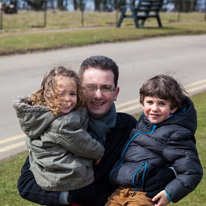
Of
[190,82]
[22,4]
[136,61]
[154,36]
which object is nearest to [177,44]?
[154,36]

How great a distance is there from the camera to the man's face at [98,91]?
287cm

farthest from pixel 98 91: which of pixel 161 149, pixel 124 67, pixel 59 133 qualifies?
pixel 124 67

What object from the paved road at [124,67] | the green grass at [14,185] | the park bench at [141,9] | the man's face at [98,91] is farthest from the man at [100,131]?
the park bench at [141,9]

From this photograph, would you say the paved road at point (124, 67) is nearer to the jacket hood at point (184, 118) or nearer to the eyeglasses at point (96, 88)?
the eyeglasses at point (96, 88)

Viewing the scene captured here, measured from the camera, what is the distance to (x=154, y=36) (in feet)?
70.0

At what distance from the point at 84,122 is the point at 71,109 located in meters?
0.11

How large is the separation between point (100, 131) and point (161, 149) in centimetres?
37

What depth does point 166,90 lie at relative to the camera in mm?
2758

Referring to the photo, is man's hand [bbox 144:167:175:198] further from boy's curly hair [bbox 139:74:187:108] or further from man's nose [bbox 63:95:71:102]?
man's nose [bbox 63:95:71:102]

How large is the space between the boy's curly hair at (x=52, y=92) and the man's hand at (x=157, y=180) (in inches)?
22.4

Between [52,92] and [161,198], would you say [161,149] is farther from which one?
[52,92]

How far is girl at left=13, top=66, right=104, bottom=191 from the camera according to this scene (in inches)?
104

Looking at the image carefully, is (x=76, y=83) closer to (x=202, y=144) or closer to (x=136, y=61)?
(x=202, y=144)

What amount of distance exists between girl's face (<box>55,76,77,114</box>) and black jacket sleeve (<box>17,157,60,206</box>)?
486mm
